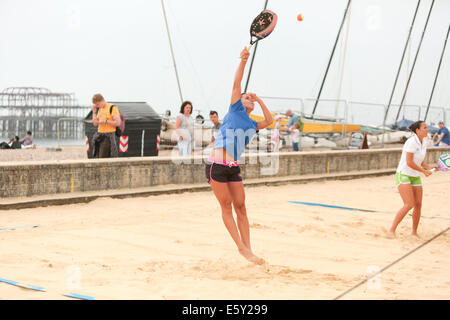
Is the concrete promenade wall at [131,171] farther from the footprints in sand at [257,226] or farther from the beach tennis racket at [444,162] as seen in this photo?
the beach tennis racket at [444,162]

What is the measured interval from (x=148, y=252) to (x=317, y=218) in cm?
338

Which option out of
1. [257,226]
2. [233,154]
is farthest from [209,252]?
[257,226]

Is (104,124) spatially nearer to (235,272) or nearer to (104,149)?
(104,149)

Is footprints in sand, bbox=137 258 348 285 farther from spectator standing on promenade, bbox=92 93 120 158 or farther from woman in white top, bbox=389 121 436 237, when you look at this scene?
spectator standing on promenade, bbox=92 93 120 158

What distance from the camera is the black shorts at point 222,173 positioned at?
207 inches

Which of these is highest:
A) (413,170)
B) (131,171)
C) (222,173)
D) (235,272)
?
(222,173)

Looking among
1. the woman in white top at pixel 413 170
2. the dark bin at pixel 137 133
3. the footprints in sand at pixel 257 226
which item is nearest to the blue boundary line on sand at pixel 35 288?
the footprints in sand at pixel 257 226

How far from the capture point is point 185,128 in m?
11.7

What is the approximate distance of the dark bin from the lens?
15.5 m

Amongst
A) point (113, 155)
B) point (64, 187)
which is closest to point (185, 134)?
point (113, 155)

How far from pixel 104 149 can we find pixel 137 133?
5.58 meters

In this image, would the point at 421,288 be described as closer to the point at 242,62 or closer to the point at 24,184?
the point at 242,62

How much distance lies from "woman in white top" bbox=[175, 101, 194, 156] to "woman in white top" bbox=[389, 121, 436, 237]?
5.35 m

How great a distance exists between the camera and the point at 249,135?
5.34m
